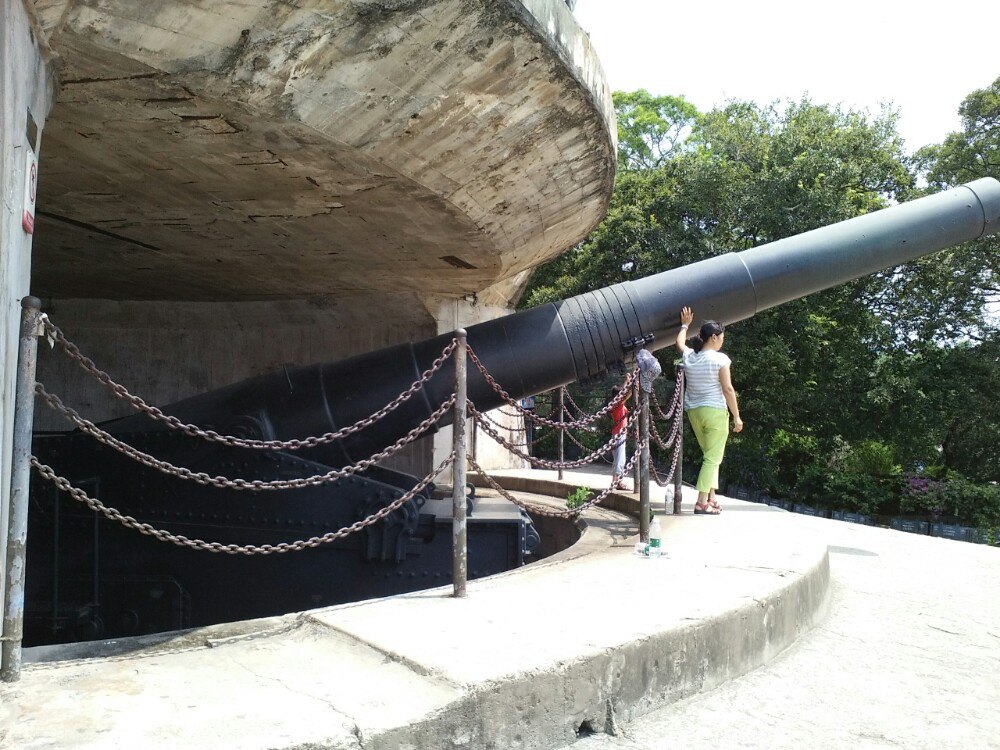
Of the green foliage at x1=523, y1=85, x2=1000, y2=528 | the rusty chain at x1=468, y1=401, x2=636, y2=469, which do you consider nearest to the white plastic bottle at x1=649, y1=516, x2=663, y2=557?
the rusty chain at x1=468, y1=401, x2=636, y2=469

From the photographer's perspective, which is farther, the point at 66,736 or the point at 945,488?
the point at 945,488

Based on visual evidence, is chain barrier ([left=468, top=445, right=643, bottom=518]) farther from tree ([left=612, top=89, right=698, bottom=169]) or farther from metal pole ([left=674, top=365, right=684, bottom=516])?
tree ([left=612, top=89, right=698, bottom=169])

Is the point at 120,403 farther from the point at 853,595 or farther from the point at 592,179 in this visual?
the point at 853,595

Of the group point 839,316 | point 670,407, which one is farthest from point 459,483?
point 839,316

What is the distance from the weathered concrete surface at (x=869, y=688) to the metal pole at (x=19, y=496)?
5.67 ft

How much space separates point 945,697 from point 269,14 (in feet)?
12.1

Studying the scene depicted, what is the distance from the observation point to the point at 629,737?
272cm

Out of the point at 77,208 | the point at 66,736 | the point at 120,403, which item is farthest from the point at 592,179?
the point at 120,403

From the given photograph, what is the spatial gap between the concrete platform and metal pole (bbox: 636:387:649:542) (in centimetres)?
74

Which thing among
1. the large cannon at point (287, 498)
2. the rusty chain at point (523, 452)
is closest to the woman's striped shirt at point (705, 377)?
the large cannon at point (287, 498)

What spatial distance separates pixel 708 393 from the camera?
598 centimetres

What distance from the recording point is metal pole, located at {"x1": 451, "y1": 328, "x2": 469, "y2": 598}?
354 cm

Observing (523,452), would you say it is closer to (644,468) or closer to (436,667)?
(644,468)

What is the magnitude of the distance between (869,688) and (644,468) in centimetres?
185
